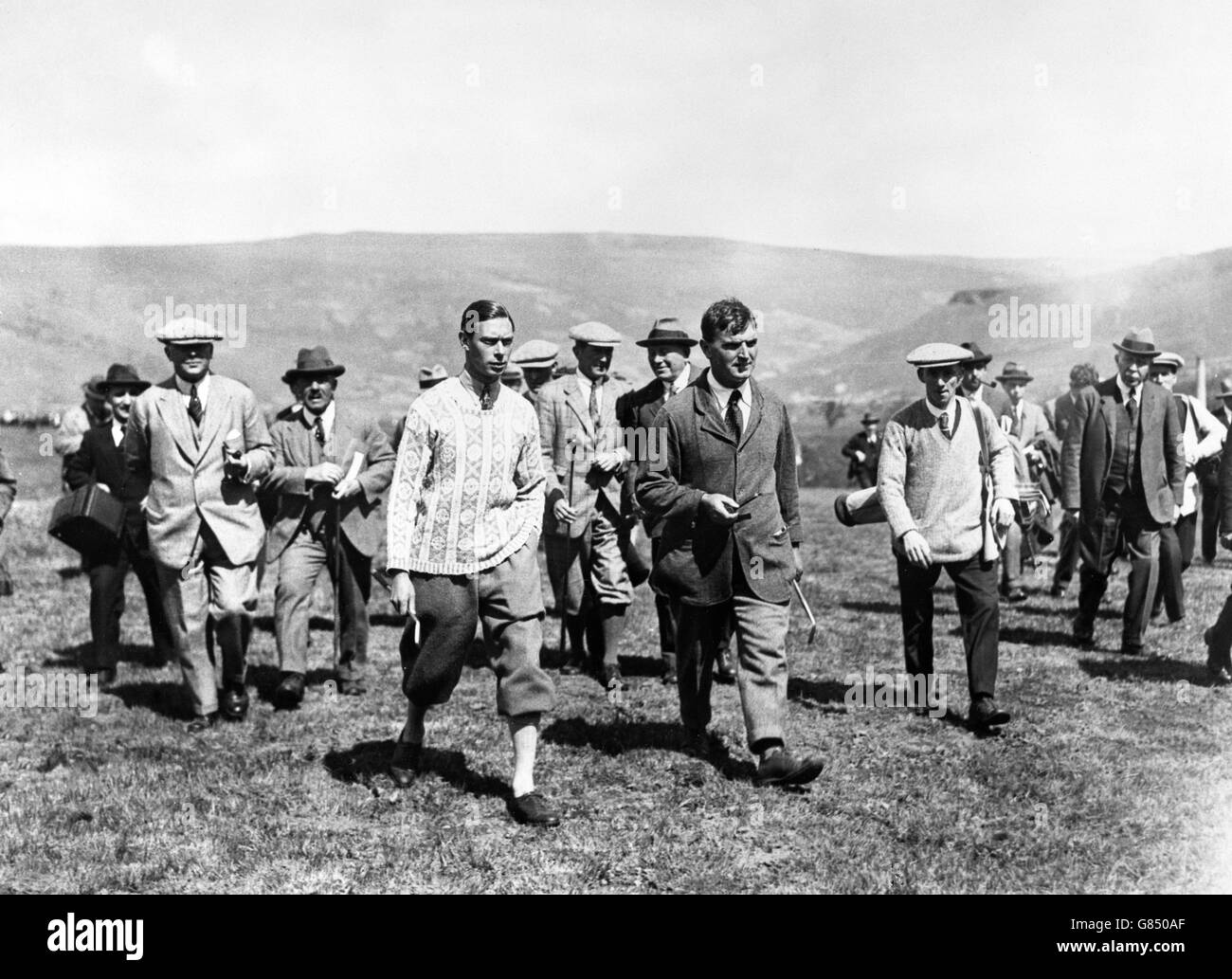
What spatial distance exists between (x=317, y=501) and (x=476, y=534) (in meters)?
2.96

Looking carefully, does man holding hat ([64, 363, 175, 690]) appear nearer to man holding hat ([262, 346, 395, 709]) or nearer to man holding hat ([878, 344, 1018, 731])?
man holding hat ([262, 346, 395, 709])

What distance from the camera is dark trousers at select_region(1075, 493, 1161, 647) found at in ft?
30.8

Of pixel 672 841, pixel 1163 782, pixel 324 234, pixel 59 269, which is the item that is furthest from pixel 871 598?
pixel 324 234

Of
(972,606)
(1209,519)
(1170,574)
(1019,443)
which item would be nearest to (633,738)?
(972,606)

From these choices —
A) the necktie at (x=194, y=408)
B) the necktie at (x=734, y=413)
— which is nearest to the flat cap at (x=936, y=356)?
the necktie at (x=734, y=413)

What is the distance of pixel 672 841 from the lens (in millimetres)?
5660

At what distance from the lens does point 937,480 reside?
7.35 metres

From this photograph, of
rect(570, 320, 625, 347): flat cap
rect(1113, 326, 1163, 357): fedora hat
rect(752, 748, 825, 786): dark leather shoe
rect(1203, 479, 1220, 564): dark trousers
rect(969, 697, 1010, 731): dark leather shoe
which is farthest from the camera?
rect(1203, 479, 1220, 564): dark trousers

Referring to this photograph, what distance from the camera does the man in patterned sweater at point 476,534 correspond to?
232 inches

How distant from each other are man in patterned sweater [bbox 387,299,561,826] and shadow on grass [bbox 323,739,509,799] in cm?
47

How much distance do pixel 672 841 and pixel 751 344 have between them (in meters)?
2.38

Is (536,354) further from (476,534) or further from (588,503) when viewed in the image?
(476,534)

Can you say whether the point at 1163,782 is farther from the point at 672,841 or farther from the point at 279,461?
the point at 279,461

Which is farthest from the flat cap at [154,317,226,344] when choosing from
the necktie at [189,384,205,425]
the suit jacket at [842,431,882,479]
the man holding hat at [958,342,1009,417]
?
the suit jacket at [842,431,882,479]
